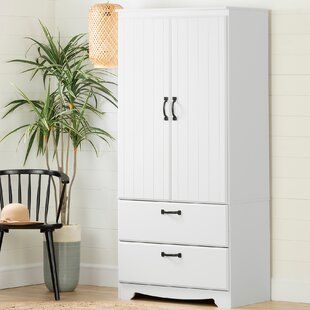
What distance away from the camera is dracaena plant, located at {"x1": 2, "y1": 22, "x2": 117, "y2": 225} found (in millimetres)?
6430

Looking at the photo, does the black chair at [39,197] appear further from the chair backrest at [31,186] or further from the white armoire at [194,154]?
the white armoire at [194,154]

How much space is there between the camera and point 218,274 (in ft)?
19.1

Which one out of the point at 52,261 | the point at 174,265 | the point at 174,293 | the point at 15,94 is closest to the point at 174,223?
the point at 174,265

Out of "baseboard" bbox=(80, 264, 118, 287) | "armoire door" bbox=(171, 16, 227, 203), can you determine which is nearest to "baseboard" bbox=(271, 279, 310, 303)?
"armoire door" bbox=(171, 16, 227, 203)

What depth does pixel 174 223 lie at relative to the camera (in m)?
5.95

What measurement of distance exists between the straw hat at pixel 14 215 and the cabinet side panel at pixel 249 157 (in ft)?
4.19

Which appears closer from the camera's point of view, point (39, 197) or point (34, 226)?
point (34, 226)

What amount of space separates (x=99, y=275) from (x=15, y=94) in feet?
4.50

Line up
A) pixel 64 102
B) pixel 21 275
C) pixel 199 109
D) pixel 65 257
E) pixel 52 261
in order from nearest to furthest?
pixel 199 109 < pixel 52 261 < pixel 65 257 < pixel 64 102 < pixel 21 275

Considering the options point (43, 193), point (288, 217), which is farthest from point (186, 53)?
point (43, 193)

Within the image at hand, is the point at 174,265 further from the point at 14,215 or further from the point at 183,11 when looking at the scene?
the point at 183,11

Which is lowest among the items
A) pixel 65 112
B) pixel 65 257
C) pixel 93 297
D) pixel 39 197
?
pixel 93 297

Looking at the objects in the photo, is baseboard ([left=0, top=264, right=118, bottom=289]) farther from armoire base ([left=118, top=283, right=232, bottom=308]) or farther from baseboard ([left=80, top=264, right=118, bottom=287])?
armoire base ([left=118, top=283, right=232, bottom=308])

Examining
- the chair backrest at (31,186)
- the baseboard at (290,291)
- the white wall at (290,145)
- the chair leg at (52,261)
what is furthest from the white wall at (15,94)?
the baseboard at (290,291)
